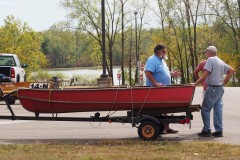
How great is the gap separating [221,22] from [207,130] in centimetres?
5465

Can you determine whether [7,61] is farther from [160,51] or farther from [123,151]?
[123,151]

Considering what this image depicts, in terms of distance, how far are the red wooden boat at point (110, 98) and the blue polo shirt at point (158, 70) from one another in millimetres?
584

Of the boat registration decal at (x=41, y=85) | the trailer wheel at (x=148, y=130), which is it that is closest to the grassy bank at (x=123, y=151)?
the trailer wheel at (x=148, y=130)

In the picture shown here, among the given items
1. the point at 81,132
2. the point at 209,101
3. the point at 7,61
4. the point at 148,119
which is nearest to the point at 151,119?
the point at 148,119

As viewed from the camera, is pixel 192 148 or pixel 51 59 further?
pixel 51 59

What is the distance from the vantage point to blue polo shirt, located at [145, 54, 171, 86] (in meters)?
9.93

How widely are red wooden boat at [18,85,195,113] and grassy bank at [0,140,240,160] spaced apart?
764mm

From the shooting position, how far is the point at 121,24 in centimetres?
6588

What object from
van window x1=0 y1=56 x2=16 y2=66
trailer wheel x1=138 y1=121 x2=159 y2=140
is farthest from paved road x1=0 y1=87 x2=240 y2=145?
van window x1=0 y1=56 x2=16 y2=66

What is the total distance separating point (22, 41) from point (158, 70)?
7019cm

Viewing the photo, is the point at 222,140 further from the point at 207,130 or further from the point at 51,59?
the point at 51,59

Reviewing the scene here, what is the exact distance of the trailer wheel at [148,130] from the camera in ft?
30.7

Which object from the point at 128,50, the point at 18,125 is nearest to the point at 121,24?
the point at 128,50

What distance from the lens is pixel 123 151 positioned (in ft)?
26.3
